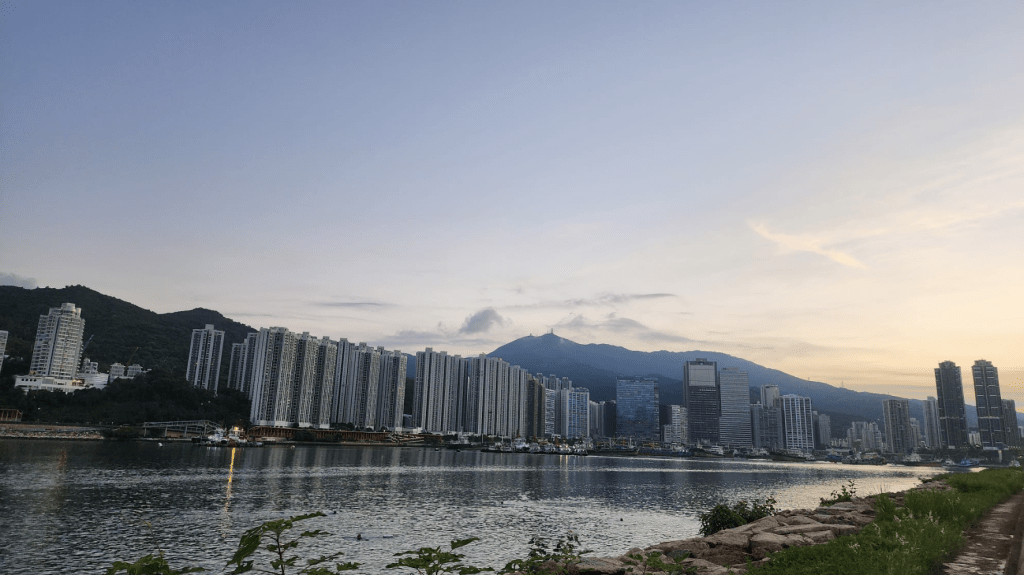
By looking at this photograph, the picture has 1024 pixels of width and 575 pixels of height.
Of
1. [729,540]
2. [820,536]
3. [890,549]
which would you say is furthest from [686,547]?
[890,549]

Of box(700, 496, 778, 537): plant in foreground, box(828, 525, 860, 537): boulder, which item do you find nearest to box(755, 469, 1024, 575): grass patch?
box(828, 525, 860, 537): boulder

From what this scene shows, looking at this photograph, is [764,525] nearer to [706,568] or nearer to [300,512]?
[706,568]

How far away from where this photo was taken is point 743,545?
17.1 meters

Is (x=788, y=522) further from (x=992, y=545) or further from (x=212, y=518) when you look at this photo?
(x=212, y=518)

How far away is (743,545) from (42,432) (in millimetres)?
181866

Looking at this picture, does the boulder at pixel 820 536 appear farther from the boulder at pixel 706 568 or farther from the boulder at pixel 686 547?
the boulder at pixel 706 568

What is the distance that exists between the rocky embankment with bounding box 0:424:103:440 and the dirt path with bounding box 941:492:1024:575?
18076 cm

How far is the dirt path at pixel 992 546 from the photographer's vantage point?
37.0 ft

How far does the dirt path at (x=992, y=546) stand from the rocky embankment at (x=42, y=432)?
181 m

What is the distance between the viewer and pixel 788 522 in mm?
20422

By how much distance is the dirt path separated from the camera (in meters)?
11.3

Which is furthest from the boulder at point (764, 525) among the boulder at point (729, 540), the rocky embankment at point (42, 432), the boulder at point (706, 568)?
the rocky embankment at point (42, 432)

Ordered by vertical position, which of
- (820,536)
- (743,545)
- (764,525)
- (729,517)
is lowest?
(729,517)

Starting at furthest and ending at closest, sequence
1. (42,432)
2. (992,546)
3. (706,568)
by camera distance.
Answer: (42,432) < (706,568) < (992,546)
